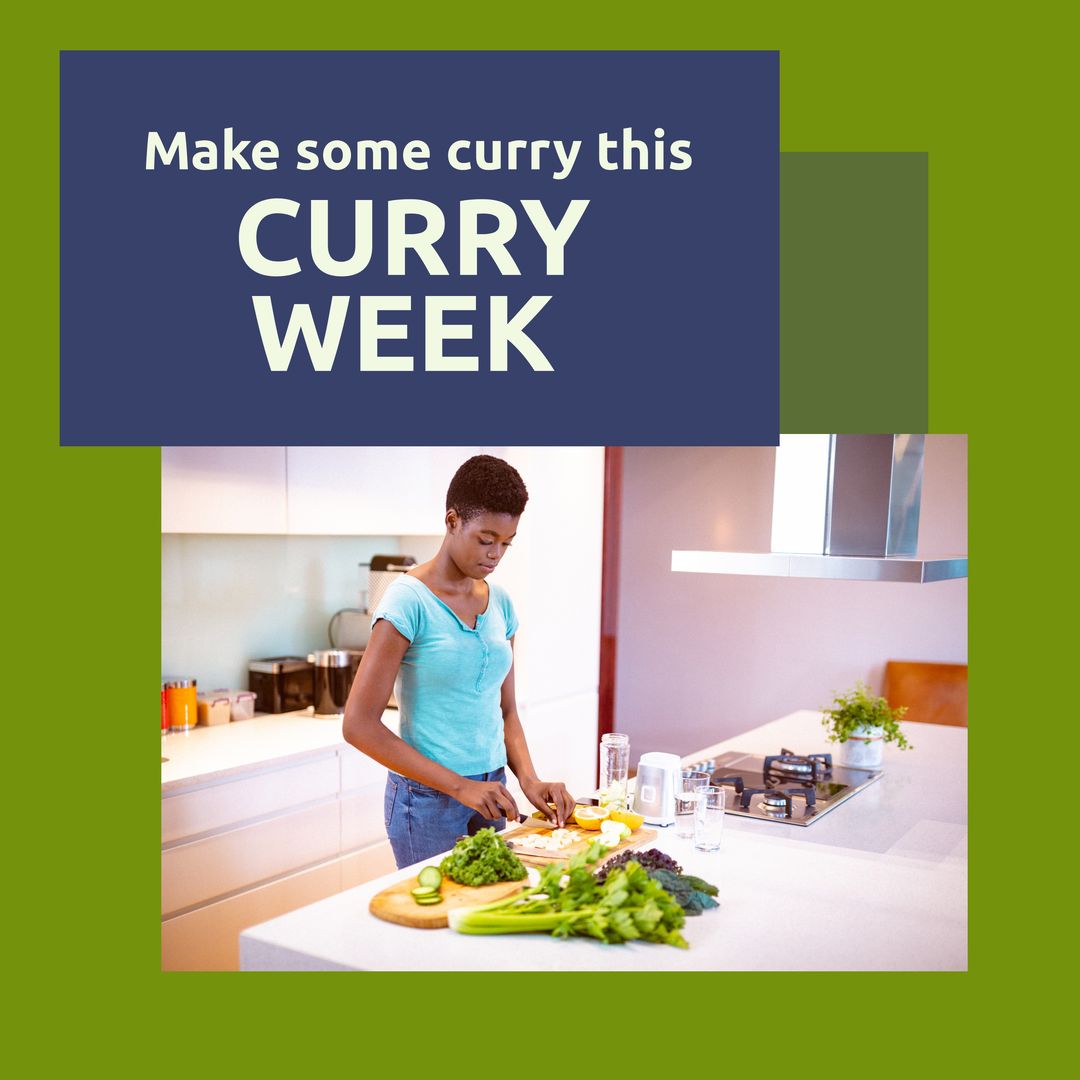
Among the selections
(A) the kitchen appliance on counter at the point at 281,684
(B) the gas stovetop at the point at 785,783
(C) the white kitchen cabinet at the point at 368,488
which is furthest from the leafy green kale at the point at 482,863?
(A) the kitchen appliance on counter at the point at 281,684

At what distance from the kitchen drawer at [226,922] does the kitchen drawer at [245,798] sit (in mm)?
226

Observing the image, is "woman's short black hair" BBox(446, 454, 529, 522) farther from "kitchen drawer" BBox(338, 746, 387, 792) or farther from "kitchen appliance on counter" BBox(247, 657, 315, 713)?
"kitchen appliance on counter" BBox(247, 657, 315, 713)

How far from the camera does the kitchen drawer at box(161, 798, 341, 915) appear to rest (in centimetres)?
296

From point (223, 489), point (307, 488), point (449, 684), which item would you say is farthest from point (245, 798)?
point (449, 684)

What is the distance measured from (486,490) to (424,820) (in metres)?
0.70

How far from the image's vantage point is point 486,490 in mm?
2213

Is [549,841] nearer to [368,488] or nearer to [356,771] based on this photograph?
[356,771]

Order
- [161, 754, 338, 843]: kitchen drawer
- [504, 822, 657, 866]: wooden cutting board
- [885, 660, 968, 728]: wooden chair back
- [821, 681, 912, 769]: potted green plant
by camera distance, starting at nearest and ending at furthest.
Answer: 1. [504, 822, 657, 866]: wooden cutting board
2. [161, 754, 338, 843]: kitchen drawer
3. [821, 681, 912, 769]: potted green plant
4. [885, 660, 968, 728]: wooden chair back

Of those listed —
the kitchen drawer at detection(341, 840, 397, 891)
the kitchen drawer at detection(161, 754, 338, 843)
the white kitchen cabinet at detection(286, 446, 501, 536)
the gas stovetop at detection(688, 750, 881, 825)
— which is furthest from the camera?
the white kitchen cabinet at detection(286, 446, 501, 536)

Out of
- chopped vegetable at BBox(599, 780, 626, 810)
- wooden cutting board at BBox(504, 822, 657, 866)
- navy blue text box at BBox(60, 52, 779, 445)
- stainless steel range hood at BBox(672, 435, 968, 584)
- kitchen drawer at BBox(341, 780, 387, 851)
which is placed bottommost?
kitchen drawer at BBox(341, 780, 387, 851)

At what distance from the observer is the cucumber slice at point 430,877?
A: 1.89 meters

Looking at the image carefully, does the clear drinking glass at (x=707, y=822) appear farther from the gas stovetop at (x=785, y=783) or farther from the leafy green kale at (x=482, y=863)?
the leafy green kale at (x=482, y=863)

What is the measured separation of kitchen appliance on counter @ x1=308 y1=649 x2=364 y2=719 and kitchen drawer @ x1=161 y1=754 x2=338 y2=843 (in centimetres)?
38

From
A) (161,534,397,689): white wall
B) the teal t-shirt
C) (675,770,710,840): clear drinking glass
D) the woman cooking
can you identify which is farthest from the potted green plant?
(161,534,397,689): white wall
